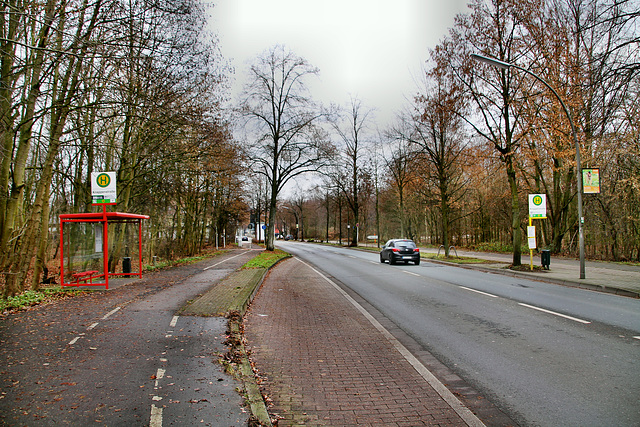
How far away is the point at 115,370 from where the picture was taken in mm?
5023

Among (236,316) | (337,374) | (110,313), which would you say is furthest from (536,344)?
(110,313)

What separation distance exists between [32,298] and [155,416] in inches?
333

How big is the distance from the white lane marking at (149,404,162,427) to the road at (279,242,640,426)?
3.33 meters

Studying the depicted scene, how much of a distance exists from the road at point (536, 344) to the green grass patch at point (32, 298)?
27.1ft

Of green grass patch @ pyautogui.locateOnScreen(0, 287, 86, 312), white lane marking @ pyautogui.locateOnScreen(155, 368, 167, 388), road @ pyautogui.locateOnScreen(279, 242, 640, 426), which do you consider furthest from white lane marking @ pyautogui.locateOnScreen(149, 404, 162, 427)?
green grass patch @ pyautogui.locateOnScreen(0, 287, 86, 312)

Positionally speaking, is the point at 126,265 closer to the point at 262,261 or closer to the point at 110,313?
the point at 262,261

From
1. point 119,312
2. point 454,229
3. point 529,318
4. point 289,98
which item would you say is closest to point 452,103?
point 289,98

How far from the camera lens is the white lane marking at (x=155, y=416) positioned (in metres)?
3.59

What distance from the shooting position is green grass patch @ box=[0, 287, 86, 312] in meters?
9.05

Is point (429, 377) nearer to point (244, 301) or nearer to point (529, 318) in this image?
point (529, 318)

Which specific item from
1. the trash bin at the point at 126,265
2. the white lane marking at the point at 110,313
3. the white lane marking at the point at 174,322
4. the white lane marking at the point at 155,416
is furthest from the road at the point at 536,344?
the trash bin at the point at 126,265

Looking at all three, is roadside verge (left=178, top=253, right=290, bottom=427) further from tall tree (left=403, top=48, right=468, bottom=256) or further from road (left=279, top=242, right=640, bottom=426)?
tall tree (left=403, top=48, right=468, bottom=256)

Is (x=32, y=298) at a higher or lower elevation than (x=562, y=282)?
higher

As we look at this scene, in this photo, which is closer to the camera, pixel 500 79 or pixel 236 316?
pixel 236 316
